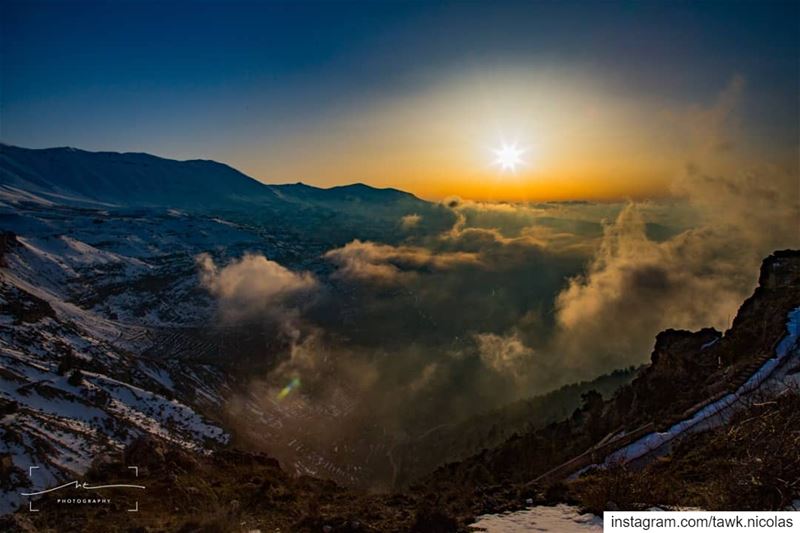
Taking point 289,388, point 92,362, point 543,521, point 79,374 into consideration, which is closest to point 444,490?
point 543,521

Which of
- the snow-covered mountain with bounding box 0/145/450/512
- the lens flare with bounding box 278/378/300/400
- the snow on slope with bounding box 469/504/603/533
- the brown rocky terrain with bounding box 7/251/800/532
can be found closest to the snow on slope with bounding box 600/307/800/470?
the brown rocky terrain with bounding box 7/251/800/532

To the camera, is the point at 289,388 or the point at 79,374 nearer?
the point at 79,374

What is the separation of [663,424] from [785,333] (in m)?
8.52

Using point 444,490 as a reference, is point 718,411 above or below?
above

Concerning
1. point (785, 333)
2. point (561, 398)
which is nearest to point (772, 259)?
point (785, 333)

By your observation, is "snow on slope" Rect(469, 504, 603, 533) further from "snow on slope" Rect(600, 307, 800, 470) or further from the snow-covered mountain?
the snow-covered mountain

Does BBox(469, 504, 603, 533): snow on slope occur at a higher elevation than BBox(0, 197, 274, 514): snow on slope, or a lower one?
higher

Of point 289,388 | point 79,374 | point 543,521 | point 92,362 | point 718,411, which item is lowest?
point 289,388

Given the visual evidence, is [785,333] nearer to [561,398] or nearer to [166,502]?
[166,502]

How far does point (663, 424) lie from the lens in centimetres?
1644

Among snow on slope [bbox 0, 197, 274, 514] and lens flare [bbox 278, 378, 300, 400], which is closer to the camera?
snow on slope [bbox 0, 197, 274, 514]

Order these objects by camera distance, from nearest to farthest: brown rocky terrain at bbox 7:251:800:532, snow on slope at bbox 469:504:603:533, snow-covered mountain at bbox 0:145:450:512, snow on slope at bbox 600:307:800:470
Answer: brown rocky terrain at bbox 7:251:800:532 → snow on slope at bbox 469:504:603:533 → snow on slope at bbox 600:307:800:470 → snow-covered mountain at bbox 0:145:450:512

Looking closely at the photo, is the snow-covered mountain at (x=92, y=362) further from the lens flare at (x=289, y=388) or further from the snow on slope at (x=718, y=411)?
the snow on slope at (x=718, y=411)

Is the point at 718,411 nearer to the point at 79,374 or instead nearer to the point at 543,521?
the point at 543,521
